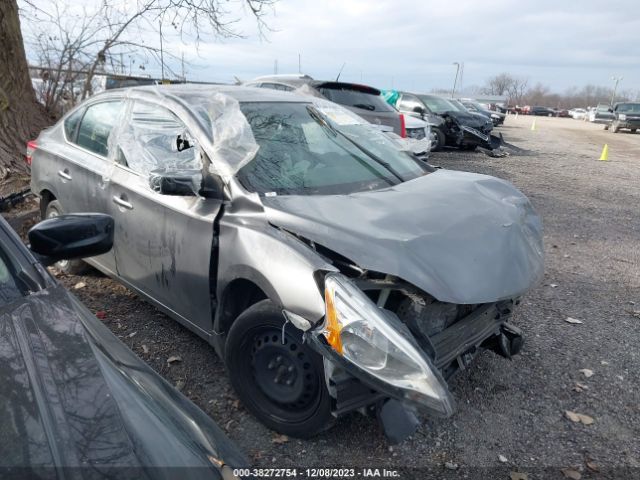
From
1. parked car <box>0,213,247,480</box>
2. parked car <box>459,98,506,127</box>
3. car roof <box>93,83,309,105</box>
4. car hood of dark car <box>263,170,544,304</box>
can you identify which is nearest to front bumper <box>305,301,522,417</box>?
→ car hood of dark car <box>263,170,544,304</box>

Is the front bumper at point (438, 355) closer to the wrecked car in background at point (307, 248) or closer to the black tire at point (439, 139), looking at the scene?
the wrecked car in background at point (307, 248)

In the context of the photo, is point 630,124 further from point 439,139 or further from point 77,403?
point 77,403

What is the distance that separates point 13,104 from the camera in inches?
277

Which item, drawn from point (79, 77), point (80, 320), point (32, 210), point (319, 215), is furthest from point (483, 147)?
point (80, 320)

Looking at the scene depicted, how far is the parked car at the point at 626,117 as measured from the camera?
26.8 metres

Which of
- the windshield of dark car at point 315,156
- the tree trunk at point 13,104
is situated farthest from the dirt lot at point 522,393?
the tree trunk at point 13,104

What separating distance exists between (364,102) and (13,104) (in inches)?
226

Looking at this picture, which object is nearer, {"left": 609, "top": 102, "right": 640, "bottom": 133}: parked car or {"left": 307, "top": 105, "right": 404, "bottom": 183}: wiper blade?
{"left": 307, "top": 105, "right": 404, "bottom": 183}: wiper blade

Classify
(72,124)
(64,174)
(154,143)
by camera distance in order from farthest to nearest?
(72,124) → (64,174) → (154,143)

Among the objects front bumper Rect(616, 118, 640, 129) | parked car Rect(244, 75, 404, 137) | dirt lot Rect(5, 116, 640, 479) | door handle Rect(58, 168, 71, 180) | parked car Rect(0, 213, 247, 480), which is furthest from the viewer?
front bumper Rect(616, 118, 640, 129)

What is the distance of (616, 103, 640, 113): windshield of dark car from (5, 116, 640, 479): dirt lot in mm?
26859

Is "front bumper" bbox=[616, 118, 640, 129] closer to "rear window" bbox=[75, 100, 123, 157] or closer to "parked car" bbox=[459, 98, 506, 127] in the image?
"parked car" bbox=[459, 98, 506, 127]

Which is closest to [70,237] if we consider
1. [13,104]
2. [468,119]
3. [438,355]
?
[438,355]

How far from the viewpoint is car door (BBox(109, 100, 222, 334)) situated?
9.53ft
